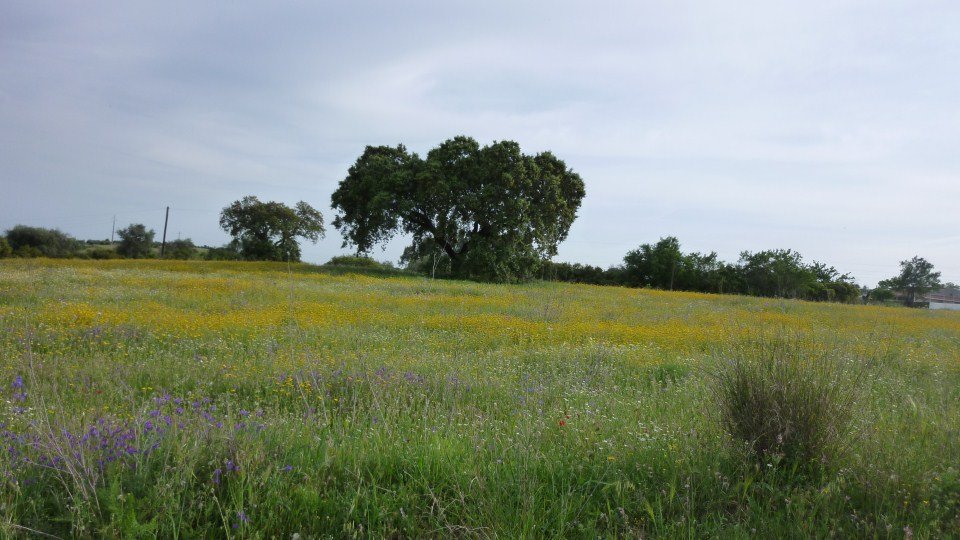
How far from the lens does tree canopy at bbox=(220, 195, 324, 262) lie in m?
53.5

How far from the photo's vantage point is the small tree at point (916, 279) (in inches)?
2392

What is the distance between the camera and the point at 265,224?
5456 centimetres

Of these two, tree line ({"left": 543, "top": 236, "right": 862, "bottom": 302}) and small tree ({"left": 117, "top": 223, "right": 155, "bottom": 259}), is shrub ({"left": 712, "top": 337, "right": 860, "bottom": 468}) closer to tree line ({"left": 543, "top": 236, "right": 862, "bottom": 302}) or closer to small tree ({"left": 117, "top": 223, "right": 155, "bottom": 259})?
tree line ({"left": 543, "top": 236, "right": 862, "bottom": 302})

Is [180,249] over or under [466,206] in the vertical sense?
under

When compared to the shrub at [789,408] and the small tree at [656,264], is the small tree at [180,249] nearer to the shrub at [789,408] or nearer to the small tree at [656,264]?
the small tree at [656,264]

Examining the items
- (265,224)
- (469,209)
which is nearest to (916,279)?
(469,209)

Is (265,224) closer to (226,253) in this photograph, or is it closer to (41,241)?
(226,253)

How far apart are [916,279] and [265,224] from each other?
7590cm

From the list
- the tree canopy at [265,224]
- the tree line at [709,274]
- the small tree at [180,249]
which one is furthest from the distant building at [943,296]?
the small tree at [180,249]

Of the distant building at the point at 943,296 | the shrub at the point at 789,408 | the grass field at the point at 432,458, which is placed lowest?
the grass field at the point at 432,458

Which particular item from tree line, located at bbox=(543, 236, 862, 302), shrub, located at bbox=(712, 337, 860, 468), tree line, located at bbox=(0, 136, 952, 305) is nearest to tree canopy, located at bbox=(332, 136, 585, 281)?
tree line, located at bbox=(0, 136, 952, 305)

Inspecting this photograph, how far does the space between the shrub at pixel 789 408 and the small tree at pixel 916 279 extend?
72.0m

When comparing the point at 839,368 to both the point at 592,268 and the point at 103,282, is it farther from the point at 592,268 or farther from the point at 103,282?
the point at 592,268

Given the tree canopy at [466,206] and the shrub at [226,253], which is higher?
the tree canopy at [466,206]
